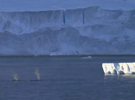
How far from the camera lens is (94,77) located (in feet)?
76.3

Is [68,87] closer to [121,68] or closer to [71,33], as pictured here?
[121,68]

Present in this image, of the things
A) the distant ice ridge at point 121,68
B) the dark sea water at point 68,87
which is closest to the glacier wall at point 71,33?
the distant ice ridge at point 121,68

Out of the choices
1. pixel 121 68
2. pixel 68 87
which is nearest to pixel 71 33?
pixel 121 68

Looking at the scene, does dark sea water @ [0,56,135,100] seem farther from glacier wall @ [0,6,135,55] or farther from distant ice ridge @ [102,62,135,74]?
glacier wall @ [0,6,135,55]

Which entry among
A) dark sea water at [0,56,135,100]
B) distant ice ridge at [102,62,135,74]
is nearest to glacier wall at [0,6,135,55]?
distant ice ridge at [102,62,135,74]

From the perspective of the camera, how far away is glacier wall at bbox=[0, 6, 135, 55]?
41688 millimetres

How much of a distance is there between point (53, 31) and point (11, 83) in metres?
21.7

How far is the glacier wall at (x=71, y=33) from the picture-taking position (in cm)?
4169

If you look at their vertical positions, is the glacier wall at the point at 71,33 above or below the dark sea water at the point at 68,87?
below

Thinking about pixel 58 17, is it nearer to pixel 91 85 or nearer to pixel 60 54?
pixel 60 54

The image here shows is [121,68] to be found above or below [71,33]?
above

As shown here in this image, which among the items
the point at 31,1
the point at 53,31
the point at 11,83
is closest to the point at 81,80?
the point at 11,83

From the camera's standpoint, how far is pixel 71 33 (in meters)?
42.3

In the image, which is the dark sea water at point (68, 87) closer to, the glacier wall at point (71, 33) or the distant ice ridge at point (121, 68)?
the distant ice ridge at point (121, 68)
